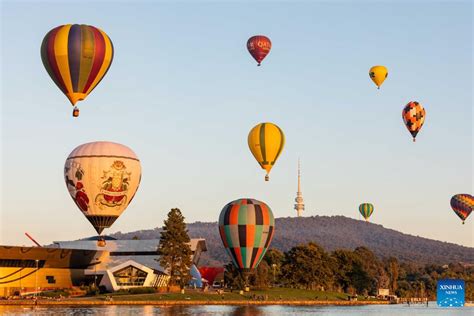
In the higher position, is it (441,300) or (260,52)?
(260,52)

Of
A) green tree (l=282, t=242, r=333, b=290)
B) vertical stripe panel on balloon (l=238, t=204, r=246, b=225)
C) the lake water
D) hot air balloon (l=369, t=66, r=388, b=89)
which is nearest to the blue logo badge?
the lake water

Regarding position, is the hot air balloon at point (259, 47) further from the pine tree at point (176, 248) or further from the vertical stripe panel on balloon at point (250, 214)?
the pine tree at point (176, 248)

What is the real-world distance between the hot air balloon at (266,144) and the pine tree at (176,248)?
2034cm

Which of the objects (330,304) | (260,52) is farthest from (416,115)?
(330,304)

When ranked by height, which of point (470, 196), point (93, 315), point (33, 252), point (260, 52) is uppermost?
point (260, 52)

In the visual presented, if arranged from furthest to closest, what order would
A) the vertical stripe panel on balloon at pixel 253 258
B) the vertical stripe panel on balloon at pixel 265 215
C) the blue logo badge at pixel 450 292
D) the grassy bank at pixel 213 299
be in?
the grassy bank at pixel 213 299 → the vertical stripe panel on balloon at pixel 265 215 → the vertical stripe panel on balloon at pixel 253 258 → the blue logo badge at pixel 450 292

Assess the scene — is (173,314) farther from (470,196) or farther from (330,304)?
(470,196)

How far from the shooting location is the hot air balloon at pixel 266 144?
112 metres

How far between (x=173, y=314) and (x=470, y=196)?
8699 cm

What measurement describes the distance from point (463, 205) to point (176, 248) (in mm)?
55342

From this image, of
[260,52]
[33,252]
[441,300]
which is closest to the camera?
[441,300]

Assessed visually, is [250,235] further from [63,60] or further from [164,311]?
[63,60]

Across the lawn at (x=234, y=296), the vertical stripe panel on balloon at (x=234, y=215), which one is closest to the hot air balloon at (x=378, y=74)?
the vertical stripe panel on balloon at (x=234, y=215)

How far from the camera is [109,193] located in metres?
88.7
